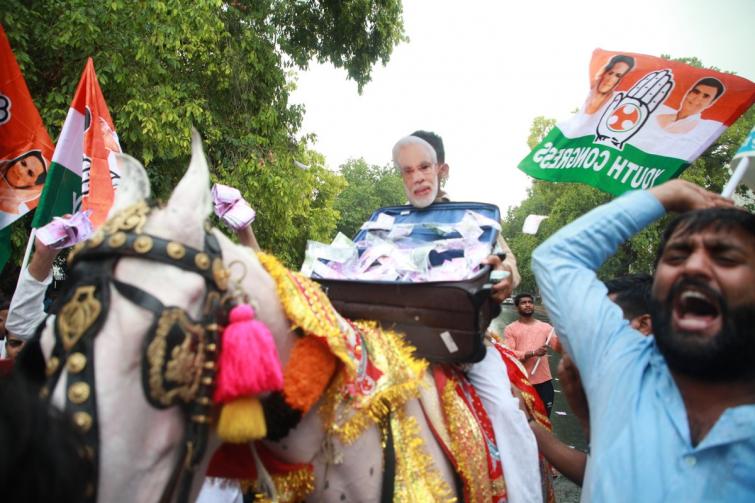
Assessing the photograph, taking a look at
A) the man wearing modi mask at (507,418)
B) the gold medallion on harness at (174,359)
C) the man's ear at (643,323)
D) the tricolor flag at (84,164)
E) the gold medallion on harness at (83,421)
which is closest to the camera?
the gold medallion on harness at (83,421)

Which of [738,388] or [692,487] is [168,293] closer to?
[692,487]

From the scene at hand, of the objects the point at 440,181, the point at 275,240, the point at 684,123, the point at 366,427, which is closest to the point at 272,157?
the point at 275,240

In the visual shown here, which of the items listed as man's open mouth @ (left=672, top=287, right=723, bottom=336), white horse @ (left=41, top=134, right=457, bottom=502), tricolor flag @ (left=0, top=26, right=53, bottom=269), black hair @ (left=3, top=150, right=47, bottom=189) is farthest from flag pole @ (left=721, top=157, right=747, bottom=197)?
black hair @ (left=3, top=150, right=47, bottom=189)

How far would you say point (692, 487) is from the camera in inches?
50.2

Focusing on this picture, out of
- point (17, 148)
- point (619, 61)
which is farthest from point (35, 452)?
point (619, 61)

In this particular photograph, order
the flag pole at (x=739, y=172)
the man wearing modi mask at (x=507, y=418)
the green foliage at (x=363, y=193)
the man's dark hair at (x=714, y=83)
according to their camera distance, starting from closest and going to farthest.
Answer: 1. the flag pole at (x=739, y=172)
2. the man wearing modi mask at (x=507, y=418)
3. the man's dark hair at (x=714, y=83)
4. the green foliage at (x=363, y=193)

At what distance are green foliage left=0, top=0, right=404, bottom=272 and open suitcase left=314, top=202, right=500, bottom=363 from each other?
6.24 meters

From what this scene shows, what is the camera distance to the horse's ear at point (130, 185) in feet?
4.55

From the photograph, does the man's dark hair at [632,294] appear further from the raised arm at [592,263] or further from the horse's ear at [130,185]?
the horse's ear at [130,185]

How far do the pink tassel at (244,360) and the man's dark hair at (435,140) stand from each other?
2190mm

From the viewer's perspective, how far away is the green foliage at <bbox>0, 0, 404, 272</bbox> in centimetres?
690

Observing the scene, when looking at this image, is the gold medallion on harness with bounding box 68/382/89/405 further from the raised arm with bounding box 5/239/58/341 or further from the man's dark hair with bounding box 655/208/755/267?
the raised arm with bounding box 5/239/58/341

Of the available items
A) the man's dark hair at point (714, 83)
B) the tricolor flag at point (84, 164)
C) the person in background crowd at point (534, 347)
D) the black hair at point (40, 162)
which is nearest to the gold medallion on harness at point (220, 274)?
the tricolor flag at point (84, 164)

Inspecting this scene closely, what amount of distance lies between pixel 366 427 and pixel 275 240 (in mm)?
9466
